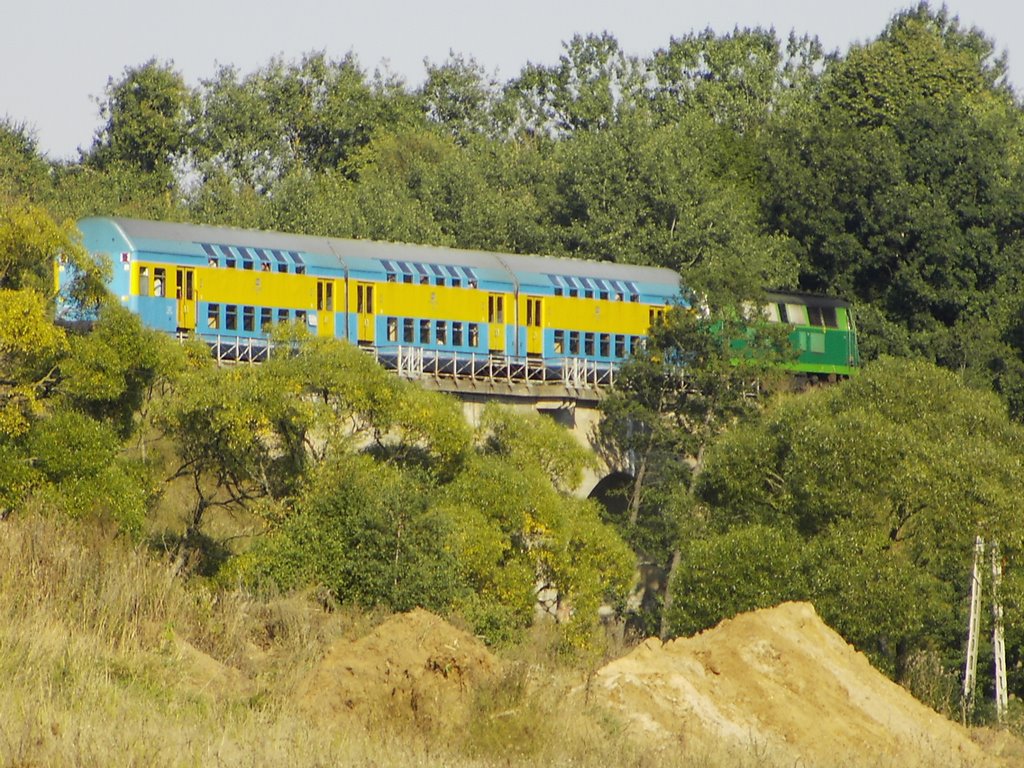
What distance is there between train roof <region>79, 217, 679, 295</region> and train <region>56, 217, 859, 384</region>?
0.04m

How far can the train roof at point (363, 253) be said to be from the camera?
43.3 meters

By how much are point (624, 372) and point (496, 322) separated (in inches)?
155

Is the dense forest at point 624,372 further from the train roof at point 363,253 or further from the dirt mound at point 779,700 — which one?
the dirt mound at point 779,700

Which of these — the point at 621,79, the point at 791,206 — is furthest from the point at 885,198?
the point at 621,79

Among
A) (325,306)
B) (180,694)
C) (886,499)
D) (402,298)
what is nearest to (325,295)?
(325,306)

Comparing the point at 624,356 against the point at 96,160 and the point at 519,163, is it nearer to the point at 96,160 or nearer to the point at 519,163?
the point at 519,163

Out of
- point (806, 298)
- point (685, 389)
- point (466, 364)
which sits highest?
point (806, 298)

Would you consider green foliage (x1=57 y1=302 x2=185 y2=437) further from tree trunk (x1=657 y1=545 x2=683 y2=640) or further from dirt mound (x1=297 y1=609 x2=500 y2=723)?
dirt mound (x1=297 y1=609 x2=500 y2=723)

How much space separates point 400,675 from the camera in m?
19.0

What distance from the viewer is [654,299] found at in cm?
5334

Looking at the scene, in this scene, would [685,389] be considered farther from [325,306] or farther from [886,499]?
[886,499]

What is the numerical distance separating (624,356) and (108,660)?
34.6 meters

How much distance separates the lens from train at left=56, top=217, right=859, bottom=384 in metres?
43.1

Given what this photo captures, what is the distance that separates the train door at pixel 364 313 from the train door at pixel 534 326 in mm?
5272
